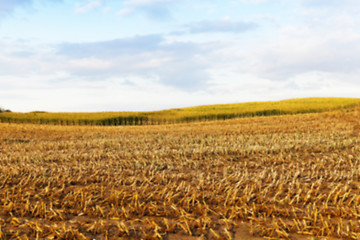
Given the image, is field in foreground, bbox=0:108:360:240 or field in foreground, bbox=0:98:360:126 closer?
field in foreground, bbox=0:108:360:240

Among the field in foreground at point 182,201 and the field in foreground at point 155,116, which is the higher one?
the field in foreground at point 155,116

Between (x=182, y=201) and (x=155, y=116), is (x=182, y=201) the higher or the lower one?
the lower one

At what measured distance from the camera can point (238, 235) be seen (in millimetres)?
4469

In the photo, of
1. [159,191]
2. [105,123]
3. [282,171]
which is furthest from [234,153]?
[105,123]

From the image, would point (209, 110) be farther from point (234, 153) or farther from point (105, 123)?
point (234, 153)

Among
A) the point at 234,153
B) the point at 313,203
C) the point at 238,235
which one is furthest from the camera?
the point at 234,153

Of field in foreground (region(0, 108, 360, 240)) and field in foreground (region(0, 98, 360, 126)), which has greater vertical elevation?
field in foreground (region(0, 98, 360, 126))

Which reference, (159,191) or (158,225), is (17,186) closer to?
(159,191)

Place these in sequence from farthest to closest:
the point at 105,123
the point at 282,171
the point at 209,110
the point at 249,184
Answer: the point at 209,110, the point at 105,123, the point at 282,171, the point at 249,184

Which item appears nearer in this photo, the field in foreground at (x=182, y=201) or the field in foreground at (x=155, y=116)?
the field in foreground at (x=182, y=201)

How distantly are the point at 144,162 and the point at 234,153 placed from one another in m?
3.14

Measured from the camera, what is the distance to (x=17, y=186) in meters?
6.92

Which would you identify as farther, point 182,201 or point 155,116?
point 155,116

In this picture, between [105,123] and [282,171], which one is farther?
[105,123]
